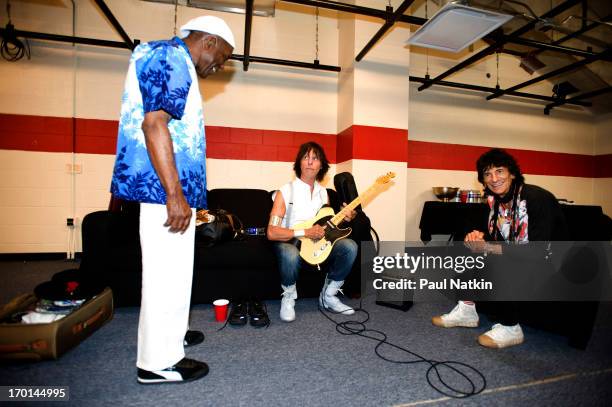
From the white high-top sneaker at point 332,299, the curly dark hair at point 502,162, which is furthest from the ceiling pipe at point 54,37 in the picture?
the curly dark hair at point 502,162

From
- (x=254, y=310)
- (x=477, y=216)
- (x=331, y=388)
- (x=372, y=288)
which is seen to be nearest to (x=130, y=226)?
(x=254, y=310)

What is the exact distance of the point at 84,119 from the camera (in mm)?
3779

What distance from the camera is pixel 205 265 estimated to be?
2.27 m

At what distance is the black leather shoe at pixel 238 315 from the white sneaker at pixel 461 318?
134cm

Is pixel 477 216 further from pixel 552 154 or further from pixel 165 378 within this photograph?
pixel 552 154

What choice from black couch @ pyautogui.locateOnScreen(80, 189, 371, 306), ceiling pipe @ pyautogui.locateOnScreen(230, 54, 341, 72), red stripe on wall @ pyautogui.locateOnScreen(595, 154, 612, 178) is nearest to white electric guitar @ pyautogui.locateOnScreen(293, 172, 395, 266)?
black couch @ pyautogui.locateOnScreen(80, 189, 371, 306)

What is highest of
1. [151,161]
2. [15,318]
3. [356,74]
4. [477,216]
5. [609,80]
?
[609,80]

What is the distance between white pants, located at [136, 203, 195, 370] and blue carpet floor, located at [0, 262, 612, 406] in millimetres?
193

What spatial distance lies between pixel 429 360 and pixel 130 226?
7.57 ft

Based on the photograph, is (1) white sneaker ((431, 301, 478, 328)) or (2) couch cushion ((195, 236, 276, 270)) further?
(2) couch cushion ((195, 236, 276, 270))

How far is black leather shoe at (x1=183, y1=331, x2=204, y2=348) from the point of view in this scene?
66.5 inches

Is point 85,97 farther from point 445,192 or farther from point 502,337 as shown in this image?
point 445,192

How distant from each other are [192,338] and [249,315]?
0.45 metres

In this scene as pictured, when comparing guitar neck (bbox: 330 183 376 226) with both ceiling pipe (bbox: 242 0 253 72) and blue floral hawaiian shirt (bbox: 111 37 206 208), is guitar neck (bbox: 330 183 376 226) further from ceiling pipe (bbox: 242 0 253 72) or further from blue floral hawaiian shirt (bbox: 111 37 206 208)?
ceiling pipe (bbox: 242 0 253 72)
